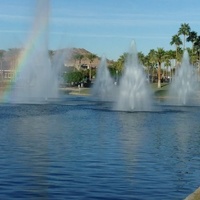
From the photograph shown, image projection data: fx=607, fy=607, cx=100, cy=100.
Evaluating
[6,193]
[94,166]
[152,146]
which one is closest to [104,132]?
[152,146]

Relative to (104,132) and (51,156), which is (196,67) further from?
(51,156)

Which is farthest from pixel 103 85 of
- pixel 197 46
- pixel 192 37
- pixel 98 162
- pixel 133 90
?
pixel 98 162

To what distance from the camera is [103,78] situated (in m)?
92.1

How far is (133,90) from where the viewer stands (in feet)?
162

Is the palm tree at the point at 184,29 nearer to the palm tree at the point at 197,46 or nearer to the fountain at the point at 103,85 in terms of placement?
the palm tree at the point at 197,46

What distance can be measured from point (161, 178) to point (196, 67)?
119m

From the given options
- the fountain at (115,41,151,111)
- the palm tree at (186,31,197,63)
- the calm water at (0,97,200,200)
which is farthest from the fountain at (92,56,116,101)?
the calm water at (0,97,200,200)

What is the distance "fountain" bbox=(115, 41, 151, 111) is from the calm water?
60.8 ft

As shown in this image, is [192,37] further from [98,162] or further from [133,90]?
[98,162]

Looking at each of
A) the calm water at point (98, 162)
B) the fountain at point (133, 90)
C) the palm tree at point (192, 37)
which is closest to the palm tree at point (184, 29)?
the palm tree at point (192, 37)

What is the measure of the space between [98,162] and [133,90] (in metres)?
32.5

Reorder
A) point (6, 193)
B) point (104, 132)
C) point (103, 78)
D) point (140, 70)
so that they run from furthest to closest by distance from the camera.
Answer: point (103, 78), point (140, 70), point (104, 132), point (6, 193)

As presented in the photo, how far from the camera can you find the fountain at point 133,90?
47125mm

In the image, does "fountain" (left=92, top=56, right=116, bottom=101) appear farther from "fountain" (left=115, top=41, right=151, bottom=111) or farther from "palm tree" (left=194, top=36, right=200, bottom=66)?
"palm tree" (left=194, top=36, right=200, bottom=66)
